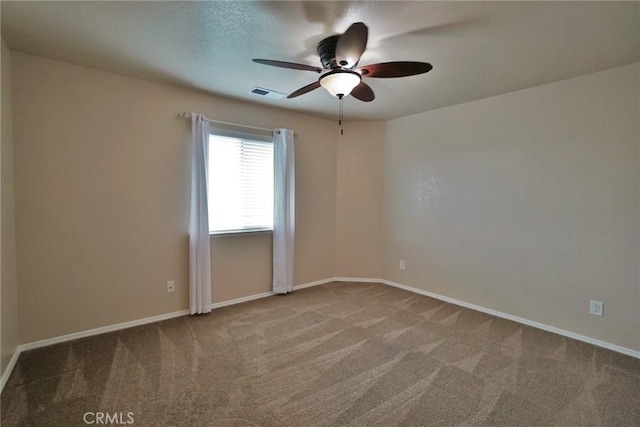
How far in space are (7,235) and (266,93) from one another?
2.51 m

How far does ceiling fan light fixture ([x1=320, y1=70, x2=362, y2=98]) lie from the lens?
2.00 m

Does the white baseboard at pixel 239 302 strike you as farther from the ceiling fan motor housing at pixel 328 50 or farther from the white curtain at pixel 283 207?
the ceiling fan motor housing at pixel 328 50

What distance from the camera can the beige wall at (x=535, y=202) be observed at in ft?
8.47

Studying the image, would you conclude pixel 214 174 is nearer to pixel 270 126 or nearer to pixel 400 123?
pixel 270 126

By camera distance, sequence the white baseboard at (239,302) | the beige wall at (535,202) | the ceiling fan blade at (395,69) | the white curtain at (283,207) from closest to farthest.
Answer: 1. the ceiling fan blade at (395,69)
2. the white baseboard at (239,302)
3. the beige wall at (535,202)
4. the white curtain at (283,207)

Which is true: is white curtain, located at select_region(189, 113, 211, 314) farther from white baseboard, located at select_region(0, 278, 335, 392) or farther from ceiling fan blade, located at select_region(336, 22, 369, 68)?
ceiling fan blade, located at select_region(336, 22, 369, 68)

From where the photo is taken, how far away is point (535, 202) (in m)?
3.05

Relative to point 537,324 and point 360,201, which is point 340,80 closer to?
point 360,201

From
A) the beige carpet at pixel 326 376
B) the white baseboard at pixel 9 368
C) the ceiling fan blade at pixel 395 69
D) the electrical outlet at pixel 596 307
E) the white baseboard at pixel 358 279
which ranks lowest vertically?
the beige carpet at pixel 326 376

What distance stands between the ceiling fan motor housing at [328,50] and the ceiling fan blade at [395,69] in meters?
0.23

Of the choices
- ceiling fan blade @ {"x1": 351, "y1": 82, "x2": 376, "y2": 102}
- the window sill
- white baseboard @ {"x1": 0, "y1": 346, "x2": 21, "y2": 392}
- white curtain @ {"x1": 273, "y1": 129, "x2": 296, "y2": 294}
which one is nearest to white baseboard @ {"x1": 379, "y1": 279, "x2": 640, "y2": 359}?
white curtain @ {"x1": 273, "y1": 129, "x2": 296, "y2": 294}

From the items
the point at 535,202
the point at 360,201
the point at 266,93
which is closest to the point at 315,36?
the point at 266,93

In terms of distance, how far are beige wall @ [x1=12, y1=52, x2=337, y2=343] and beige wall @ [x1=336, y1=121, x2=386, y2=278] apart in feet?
5.38

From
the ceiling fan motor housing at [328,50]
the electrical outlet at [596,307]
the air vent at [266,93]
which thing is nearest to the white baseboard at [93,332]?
the air vent at [266,93]
